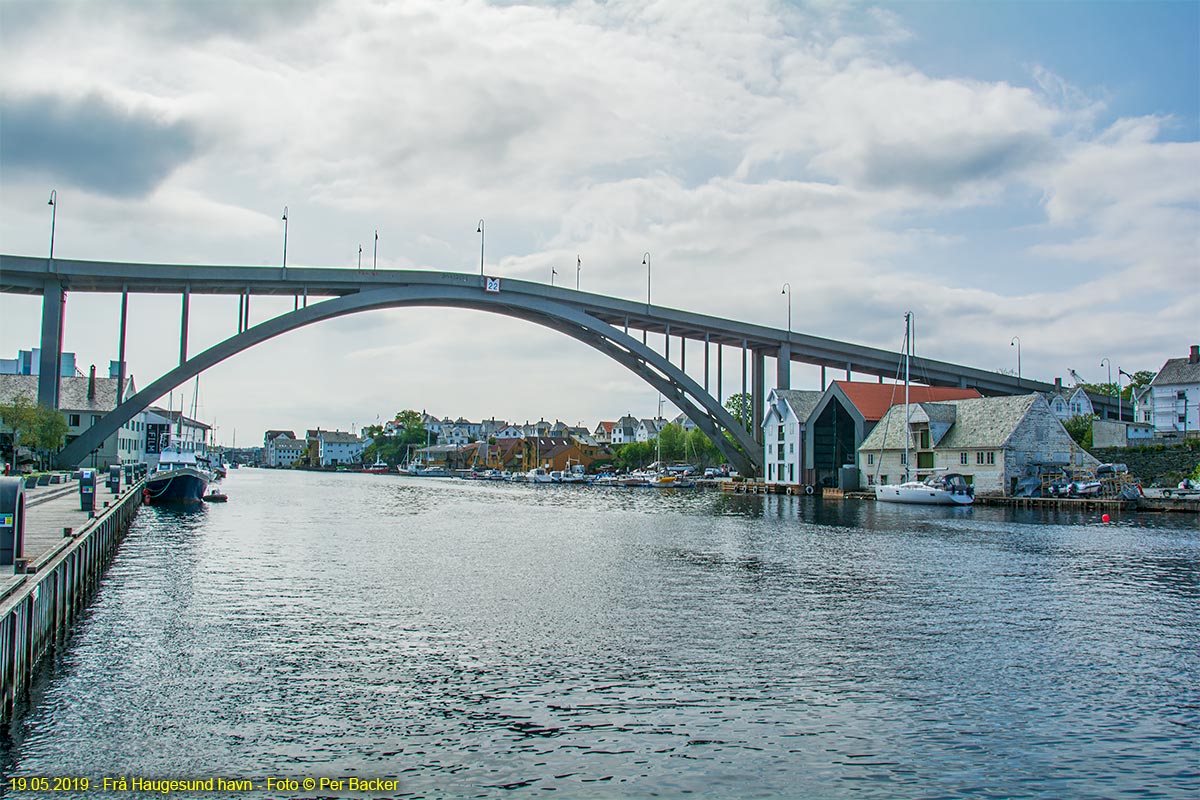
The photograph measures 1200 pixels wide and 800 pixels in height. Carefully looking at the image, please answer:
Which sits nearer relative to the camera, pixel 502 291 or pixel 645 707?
pixel 645 707

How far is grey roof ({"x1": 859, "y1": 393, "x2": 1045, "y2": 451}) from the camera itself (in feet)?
210

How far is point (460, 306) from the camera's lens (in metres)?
71.4

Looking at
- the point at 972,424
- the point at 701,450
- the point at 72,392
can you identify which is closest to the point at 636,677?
the point at 972,424

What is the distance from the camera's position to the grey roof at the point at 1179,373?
9436 cm

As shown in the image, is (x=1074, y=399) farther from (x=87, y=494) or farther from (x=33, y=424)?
(x=87, y=494)

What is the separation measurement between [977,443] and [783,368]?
21257 millimetres

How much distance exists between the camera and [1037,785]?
10.0 metres

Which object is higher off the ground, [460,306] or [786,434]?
[460,306]

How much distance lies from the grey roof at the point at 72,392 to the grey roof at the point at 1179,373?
10100cm

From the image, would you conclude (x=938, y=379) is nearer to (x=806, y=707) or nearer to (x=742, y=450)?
(x=742, y=450)

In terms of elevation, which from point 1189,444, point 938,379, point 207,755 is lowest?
point 207,755

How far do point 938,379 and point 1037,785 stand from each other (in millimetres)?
89340

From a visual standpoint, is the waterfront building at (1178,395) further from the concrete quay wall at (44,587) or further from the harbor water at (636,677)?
the concrete quay wall at (44,587)

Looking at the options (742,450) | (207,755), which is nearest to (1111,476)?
(742,450)
